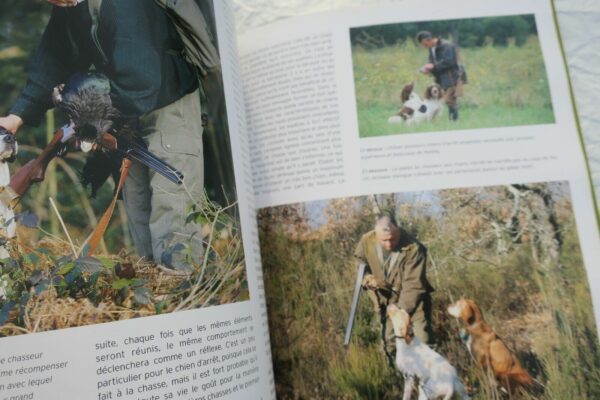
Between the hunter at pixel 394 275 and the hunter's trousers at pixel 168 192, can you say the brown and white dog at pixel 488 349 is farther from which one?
the hunter's trousers at pixel 168 192

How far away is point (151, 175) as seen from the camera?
1.57ft

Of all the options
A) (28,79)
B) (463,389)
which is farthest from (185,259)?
(463,389)

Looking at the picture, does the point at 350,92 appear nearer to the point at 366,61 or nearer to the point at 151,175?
the point at 366,61

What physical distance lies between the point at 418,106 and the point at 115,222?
0.37 metres

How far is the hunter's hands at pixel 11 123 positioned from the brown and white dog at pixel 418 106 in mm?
391

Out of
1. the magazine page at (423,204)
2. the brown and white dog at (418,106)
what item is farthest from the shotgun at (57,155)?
the brown and white dog at (418,106)

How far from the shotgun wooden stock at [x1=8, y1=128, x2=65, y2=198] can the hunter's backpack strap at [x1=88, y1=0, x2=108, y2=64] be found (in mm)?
80

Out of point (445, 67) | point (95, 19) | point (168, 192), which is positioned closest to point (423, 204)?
point (445, 67)

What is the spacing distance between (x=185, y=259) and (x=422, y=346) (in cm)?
27

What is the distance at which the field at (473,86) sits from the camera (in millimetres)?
630

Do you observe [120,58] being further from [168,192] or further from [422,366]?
[422,366]

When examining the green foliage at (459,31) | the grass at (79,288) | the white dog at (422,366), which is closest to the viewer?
the grass at (79,288)

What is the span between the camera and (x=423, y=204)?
0.60m

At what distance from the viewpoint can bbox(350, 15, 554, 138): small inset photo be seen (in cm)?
63
